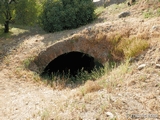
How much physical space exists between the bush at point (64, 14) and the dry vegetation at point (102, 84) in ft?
6.58

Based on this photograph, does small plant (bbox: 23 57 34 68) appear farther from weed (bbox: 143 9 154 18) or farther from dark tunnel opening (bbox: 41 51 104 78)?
weed (bbox: 143 9 154 18)

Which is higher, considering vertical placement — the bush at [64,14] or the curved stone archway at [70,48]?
the bush at [64,14]

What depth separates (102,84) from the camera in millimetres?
6094

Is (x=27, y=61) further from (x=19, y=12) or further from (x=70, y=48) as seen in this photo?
(x=19, y=12)

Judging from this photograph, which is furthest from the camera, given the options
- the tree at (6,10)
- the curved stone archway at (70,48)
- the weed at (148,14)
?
the tree at (6,10)

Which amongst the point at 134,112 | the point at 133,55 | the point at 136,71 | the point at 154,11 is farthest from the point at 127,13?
the point at 134,112

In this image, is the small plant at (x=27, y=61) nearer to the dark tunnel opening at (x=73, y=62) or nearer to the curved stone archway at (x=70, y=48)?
the curved stone archway at (x=70, y=48)

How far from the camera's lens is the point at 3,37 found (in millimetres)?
13602

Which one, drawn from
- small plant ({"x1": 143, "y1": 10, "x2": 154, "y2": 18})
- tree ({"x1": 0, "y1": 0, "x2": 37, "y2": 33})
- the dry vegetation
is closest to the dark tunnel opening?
the dry vegetation

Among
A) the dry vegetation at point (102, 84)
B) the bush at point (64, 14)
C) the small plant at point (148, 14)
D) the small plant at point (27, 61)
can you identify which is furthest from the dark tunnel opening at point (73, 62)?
the small plant at point (148, 14)

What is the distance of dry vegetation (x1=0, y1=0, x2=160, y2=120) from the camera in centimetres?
471

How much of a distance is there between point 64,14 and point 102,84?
7.92 metres

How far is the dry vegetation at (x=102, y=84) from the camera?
15.4ft

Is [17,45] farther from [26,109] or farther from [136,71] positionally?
[136,71]
